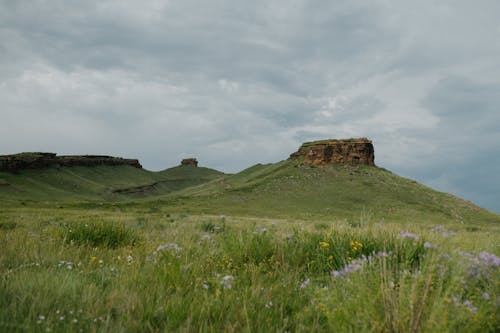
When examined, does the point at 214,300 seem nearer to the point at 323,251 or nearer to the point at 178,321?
the point at 178,321

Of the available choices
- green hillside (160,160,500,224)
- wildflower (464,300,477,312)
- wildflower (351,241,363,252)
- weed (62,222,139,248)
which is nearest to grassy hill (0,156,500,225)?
green hillside (160,160,500,224)

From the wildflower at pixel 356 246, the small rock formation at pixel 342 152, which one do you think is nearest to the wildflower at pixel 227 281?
the wildflower at pixel 356 246

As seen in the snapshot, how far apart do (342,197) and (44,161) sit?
11121cm

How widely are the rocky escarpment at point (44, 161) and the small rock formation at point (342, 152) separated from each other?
9525 centimetres

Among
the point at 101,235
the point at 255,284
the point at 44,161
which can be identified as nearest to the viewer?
the point at 255,284

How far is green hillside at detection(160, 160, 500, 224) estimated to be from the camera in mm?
66750

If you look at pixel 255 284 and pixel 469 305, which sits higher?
pixel 469 305

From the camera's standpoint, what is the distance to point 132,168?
19100cm

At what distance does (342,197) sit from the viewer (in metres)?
75.7

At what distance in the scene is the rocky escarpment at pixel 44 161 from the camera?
11112 cm

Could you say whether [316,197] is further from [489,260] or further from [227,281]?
[227,281]

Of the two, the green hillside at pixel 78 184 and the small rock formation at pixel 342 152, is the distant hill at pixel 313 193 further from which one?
the green hillside at pixel 78 184

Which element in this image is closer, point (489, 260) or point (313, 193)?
point (489, 260)

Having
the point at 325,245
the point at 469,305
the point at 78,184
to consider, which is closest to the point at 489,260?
the point at 469,305
